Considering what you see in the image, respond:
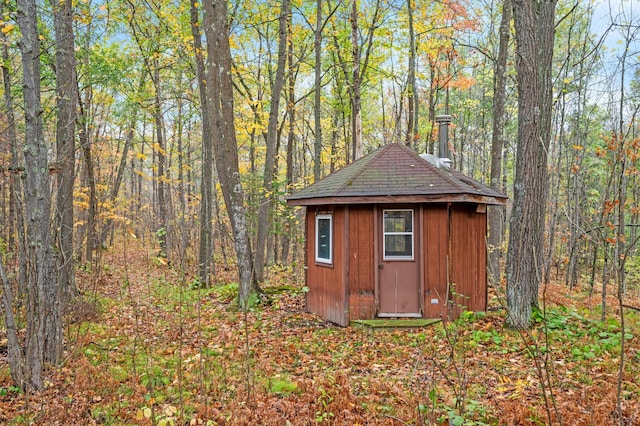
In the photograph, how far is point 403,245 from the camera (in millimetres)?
8516

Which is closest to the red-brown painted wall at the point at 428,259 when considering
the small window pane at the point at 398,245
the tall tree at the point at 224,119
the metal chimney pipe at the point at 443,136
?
the small window pane at the point at 398,245

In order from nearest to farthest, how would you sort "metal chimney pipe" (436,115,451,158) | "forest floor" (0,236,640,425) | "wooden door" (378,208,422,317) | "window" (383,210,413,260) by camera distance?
1. "forest floor" (0,236,640,425)
2. "wooden door" (378,208,422,317)
3. "window" (383,210,413,260)
4. "metal chimney pipe" (436,115,451,158)

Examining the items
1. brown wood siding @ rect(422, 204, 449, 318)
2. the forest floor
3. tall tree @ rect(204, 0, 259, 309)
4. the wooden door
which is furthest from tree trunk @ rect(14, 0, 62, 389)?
brown wood siding @ rect(422, 204, 449, 318)

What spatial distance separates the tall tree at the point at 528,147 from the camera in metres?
6.85

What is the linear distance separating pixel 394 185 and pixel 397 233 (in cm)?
101

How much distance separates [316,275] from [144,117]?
9.63 meters

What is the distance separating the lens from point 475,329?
7555mm

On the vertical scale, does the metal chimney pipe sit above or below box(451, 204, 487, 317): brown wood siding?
above

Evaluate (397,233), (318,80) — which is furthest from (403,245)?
(318,80)

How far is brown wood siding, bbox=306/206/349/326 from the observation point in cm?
851

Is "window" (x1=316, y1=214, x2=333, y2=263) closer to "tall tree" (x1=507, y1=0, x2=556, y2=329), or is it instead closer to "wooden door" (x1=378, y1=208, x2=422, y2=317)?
"wooden door" (x1=378, y1=208, x2=422, y2=317)

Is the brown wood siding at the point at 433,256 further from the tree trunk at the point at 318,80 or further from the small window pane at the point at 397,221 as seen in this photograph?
the tree trunk at the point at 318,80

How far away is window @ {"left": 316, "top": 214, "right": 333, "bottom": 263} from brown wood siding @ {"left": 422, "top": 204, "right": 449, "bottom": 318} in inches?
80.2

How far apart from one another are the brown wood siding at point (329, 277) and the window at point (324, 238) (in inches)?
4.7
